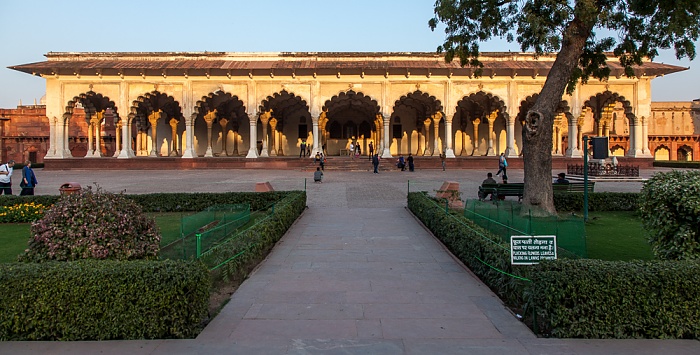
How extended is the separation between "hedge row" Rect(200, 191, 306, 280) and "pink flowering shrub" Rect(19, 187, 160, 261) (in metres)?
1.02

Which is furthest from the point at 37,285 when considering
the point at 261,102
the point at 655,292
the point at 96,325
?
the point at 261,102

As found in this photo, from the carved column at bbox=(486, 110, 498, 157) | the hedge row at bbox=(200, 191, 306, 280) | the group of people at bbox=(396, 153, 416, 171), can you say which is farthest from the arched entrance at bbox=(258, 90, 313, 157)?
the hedge row at bbox=(200, 191, 306, 280)

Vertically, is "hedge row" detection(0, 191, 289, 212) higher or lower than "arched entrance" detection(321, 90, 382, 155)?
lower

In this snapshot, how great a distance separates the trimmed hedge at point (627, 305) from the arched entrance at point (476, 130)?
31.8 metres

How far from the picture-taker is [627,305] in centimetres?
432

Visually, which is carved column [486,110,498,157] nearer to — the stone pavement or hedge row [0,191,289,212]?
hedge row [0,191,289,212]

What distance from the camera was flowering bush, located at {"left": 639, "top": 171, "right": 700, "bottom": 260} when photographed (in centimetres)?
564

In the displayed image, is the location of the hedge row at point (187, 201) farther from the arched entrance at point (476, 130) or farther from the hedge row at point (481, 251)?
the arched entrance at point (476, 130)

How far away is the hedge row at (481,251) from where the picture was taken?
5.54 metres

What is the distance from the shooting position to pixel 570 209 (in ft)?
45.5

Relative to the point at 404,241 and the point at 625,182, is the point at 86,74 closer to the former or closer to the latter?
the point at 404,241

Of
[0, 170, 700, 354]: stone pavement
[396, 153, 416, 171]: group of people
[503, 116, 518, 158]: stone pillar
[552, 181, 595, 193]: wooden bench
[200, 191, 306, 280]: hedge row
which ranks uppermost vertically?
[503, 116, 518, 158]: stone pillar

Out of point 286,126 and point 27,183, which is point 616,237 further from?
point 286,126

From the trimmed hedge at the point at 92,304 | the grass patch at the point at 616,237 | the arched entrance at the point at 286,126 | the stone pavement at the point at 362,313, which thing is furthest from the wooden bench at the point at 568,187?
the arched entrance at the point at 286,126
